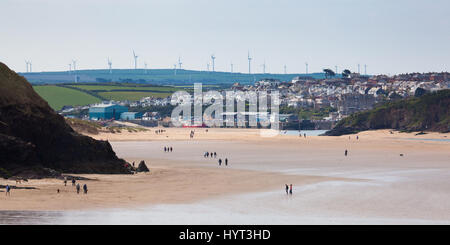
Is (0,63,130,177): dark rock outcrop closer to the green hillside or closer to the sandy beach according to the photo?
the sandy beach

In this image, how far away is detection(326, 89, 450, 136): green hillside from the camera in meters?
147

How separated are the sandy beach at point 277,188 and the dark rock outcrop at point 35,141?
226 centimetres

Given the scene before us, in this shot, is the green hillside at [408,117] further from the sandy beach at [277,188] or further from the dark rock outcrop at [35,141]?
the dark rock outcrop at [35,141]

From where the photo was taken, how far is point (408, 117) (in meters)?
152

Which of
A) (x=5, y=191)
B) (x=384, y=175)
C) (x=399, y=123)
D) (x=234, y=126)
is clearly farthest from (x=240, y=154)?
(x=234, y=126)

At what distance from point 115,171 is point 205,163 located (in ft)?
57.7

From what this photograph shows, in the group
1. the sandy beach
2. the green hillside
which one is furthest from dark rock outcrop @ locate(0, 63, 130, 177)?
the green hillside

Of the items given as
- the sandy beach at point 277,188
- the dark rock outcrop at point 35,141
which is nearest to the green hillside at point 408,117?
the sandy beach at point 277,188

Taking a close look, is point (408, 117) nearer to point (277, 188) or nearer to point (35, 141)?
point (277, 188)

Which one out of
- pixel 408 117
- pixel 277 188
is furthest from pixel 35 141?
pixel 408 117
